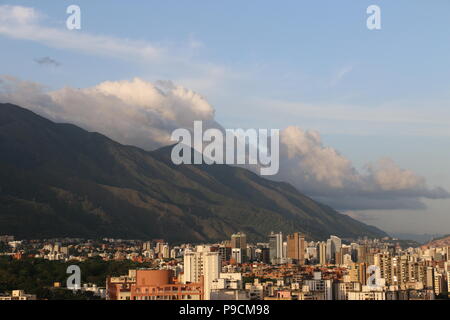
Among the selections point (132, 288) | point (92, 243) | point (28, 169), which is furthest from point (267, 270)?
point (28, 169)

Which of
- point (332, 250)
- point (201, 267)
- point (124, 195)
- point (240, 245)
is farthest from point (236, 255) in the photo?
point (124, 195)

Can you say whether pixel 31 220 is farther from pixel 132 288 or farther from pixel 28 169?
pixel 132 288

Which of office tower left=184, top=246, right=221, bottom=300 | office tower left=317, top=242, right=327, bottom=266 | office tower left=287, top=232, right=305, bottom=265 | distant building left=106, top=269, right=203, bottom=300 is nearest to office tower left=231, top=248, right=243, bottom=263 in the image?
office tower left=287, top=232, right=305, bottom=265

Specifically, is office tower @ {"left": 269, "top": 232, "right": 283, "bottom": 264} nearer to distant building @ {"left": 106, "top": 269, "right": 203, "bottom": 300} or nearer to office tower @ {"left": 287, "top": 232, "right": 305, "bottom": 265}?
office tower @ {"left": 287, "top": 232, "right": 305, "bottom": 265}

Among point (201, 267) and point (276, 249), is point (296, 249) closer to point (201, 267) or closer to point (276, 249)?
point (276, 249)

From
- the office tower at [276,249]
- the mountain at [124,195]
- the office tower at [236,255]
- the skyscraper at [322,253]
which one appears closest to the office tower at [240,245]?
the office tower at [236,255]

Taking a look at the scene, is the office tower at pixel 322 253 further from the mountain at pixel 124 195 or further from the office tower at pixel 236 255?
the mountain at pixel 124 195
